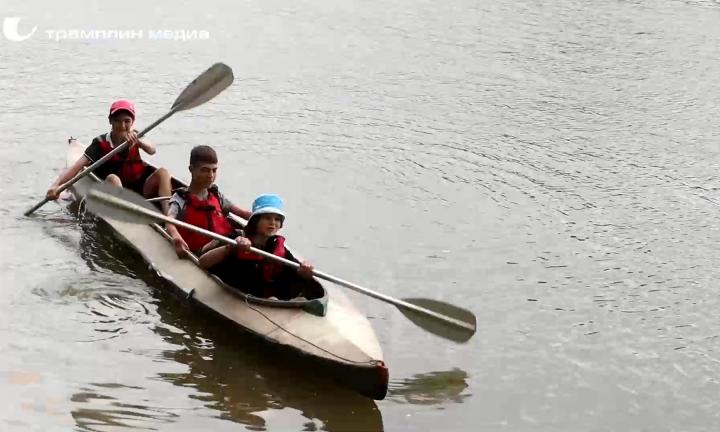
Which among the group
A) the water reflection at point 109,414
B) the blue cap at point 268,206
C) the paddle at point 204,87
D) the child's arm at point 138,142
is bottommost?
the water reflection at point 109,414

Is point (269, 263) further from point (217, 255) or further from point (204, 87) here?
point (204, 87)

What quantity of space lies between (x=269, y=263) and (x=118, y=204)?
4.00 feet

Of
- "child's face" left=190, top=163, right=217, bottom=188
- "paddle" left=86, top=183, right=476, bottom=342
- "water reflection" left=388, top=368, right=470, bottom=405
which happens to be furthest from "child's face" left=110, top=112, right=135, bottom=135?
"water reflection" left=388, top=368, right=470, bottom=405

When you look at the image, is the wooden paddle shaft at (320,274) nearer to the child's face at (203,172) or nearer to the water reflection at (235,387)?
the child's face at (203,172)

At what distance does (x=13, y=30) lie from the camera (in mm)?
13516

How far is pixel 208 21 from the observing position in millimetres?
14102

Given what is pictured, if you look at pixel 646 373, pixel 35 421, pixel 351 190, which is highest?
pixel 351 190

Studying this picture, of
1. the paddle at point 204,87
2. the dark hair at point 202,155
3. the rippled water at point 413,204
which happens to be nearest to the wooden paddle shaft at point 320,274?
the rippled water at point 413,204

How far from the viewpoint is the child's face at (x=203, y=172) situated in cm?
685

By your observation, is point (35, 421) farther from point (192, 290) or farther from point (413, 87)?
point (413, 87)

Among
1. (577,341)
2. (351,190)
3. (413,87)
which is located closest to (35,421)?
(577,341)

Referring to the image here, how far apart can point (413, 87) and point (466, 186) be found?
2874 mm
